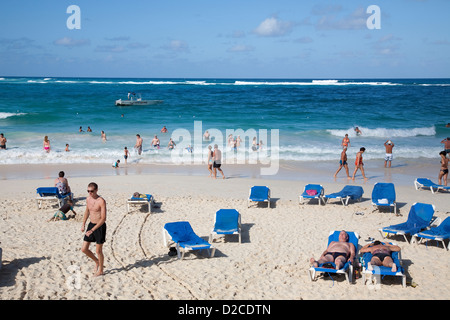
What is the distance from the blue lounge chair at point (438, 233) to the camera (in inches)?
328

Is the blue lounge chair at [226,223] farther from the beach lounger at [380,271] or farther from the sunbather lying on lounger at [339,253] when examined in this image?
the beach lounger at [380,271]

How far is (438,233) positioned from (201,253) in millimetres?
4772

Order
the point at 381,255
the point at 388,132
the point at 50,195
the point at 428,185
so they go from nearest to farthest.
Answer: the point at 381,255, the point at 50,195, the point at 428,185, the point at 388,132

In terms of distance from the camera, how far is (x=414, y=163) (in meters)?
19.4

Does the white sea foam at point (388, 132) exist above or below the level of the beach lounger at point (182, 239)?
above

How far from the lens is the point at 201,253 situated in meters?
8.23

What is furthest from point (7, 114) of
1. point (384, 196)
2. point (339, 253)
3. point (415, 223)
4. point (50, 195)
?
point (339, 253)

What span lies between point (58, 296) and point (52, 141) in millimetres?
20884

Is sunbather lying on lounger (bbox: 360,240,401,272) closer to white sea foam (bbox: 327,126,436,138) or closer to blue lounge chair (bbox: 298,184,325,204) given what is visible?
blue lounge chair (bbox: 298,184,325,204)

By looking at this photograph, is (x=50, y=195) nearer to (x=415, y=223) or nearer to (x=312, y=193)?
(x=312, y=193)

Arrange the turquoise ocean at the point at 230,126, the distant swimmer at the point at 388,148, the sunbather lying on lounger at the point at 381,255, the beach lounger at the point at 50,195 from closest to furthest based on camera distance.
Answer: the sunbather lying on lounger at the point at 381,255, the beach lounger at the point at 50,195, the distant swimmer at the point at 388,148, the turquoise ocean at the point at 230,126

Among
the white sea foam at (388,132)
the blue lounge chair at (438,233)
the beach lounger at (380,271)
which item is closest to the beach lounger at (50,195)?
the beach lounger at (380,271)

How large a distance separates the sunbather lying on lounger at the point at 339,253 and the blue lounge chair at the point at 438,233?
7.01ft
